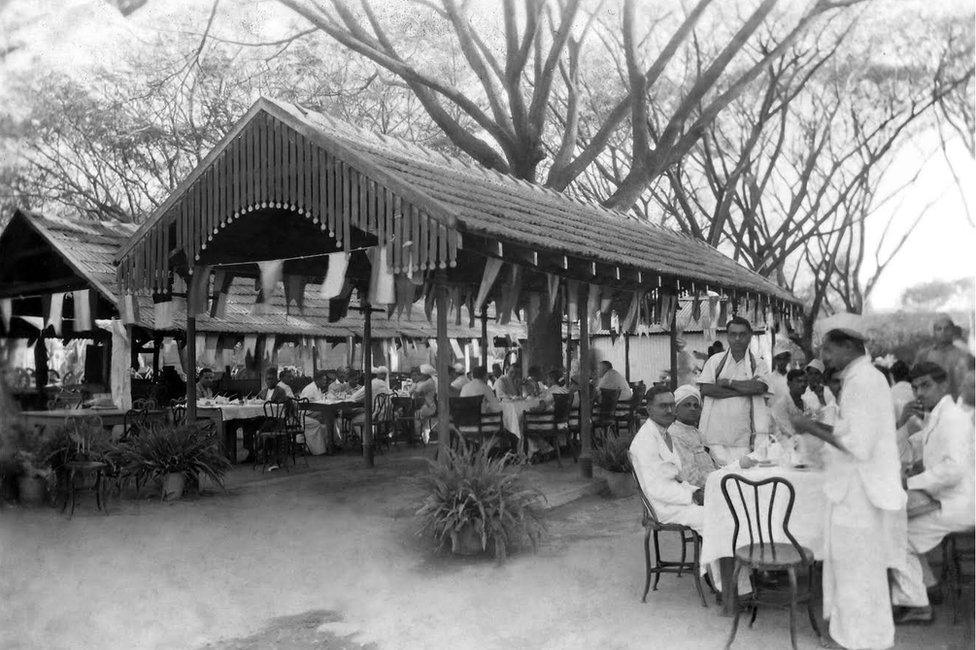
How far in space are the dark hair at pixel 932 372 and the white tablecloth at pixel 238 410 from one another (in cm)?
971

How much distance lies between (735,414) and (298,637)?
412 cm

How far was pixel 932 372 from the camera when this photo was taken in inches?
232

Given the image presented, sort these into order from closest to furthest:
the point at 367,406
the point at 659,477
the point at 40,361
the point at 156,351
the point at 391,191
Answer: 1. the point at 659,477
2. the point at 391,191
3. the point at 367,406
4. the point at 40,361
5. the point at 156,351

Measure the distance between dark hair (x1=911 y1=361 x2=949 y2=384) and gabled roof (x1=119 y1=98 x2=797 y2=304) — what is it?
372cm

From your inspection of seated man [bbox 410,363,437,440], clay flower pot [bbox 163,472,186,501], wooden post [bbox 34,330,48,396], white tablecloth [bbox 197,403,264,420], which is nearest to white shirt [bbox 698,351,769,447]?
clay flower pot [bbox 163,472,186,501]

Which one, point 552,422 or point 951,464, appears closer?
point 951,464

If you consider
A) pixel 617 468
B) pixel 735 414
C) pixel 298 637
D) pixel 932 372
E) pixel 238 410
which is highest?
pixel 932 372

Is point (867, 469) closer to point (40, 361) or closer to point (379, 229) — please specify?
point (379, 229)

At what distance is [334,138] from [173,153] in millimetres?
14316

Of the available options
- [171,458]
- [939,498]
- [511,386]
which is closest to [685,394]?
[939,498]

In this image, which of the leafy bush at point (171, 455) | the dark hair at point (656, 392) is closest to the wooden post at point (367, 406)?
the leafy bush at point (171, 455)

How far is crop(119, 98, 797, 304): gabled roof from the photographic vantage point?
26.6 feet

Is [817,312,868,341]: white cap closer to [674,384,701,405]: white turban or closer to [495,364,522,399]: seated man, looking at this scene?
[674,384,701,405]: white turban

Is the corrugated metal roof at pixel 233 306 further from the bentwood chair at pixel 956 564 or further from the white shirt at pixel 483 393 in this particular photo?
the bentwood chair at pixel 956 564
